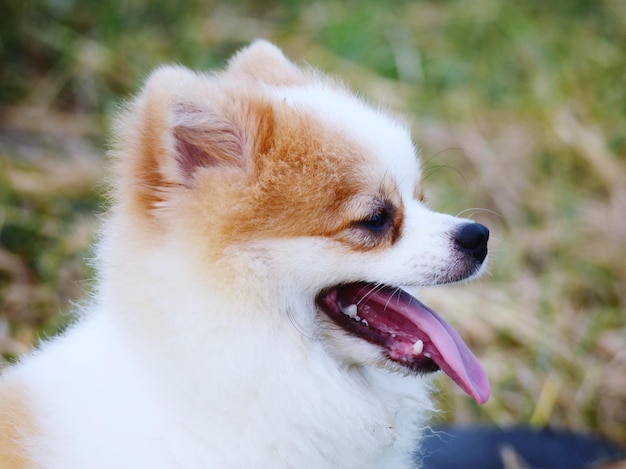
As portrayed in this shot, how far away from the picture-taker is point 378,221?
6.36ft

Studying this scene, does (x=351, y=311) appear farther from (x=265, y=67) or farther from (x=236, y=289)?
(x=265, y=67)

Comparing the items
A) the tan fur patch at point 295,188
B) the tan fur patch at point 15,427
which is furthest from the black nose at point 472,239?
the tan fur patch at point 15,427

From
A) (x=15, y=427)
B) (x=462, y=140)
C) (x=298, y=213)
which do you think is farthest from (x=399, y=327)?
(x=462, y=140)

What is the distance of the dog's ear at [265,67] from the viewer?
7.38 feet

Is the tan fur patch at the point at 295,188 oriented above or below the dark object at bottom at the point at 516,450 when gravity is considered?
above

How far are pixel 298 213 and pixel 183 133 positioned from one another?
1.06ft

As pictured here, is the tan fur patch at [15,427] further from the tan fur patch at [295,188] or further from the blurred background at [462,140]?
the blurred background at [462,140]

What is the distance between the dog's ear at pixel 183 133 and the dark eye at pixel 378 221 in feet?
1.01

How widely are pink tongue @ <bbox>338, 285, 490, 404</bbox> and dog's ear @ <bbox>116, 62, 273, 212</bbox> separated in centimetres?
46

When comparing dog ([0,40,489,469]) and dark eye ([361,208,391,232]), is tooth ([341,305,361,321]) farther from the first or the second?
dark eye ([361,208,391,232])

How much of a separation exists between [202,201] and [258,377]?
427mm

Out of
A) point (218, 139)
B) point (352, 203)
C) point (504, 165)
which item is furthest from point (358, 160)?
point (504, 165)

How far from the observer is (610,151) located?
492cm

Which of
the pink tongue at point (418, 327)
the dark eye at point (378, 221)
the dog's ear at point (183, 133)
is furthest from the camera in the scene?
the pink tongue at point (418, 327)
